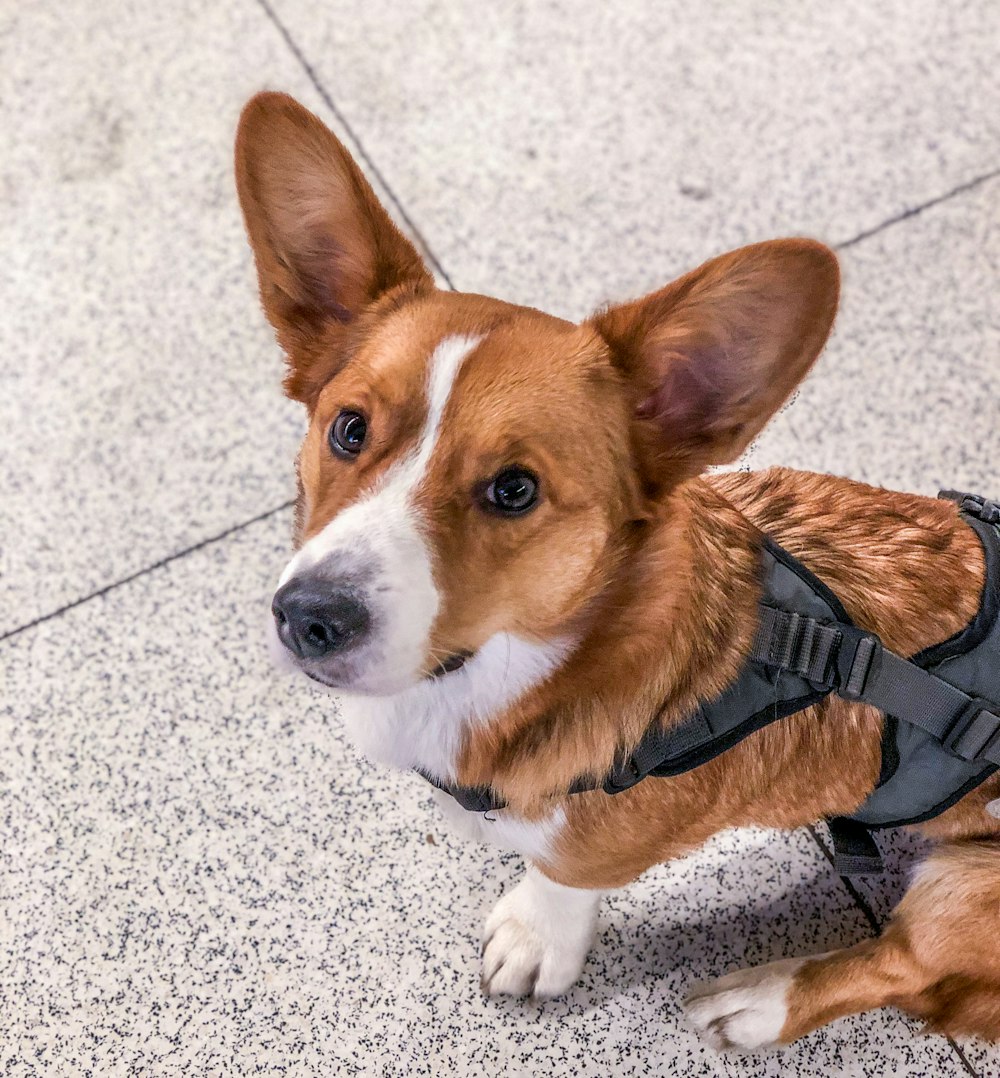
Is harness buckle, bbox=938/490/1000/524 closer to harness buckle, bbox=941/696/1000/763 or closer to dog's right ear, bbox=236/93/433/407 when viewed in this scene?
harness buckle, bbox=941/696/1000/763

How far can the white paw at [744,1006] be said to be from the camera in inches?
63.2

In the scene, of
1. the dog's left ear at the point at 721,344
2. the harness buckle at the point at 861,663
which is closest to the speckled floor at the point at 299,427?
the harness buckle at the point at 861,663

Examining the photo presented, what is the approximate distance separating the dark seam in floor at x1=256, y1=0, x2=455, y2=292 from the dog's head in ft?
3.93

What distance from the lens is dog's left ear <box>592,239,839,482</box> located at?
3.36ft

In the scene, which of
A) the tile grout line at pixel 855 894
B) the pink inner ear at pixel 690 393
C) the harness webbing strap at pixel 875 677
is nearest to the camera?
the pink inner ear at pixel 690 393

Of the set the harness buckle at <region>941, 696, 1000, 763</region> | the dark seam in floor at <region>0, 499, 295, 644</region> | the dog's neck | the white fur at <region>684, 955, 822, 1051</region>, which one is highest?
the dark seam in floor at <region>0, 499, 295, 644</region>

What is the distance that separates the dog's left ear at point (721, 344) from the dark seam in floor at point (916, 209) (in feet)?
4.99

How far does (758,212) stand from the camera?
8.30ft

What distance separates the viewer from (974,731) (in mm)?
1249

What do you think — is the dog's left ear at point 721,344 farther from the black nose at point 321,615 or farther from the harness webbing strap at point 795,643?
the black nose at point 321,615

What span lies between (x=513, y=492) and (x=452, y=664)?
24cm

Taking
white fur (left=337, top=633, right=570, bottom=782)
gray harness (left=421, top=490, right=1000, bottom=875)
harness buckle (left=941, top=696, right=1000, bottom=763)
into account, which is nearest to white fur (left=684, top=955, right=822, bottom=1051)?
gray harness (left=421, top=490, right=1000, bottom=875)

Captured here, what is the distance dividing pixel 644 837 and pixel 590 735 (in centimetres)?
22

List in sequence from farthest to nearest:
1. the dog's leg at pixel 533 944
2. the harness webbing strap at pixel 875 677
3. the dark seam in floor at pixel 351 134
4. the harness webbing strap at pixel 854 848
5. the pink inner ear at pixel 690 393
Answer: the dark seam in floor at pixel 351 134, the dog's leg at pixel 533 944, the harness webbing strap at pixel 854 848, the harness webbing strap at pixel 875 677, the pink inner ear at pixel 690 393
